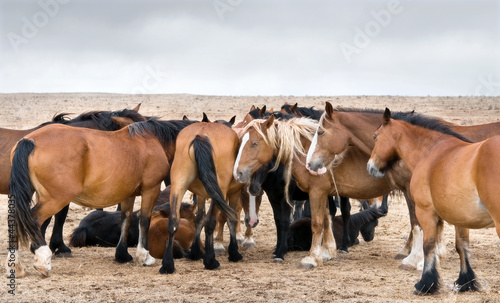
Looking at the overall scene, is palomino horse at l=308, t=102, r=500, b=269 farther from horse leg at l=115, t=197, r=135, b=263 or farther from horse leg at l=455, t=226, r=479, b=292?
horse leg at l=115, t=197, r=135, b=263

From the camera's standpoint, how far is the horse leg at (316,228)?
7.66 meters

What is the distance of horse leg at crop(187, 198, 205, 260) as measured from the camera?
7.98 metres

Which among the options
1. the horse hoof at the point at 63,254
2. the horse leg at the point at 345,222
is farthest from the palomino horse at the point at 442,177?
the horse hoof at the point at 63,254

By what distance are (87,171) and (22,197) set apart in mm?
814

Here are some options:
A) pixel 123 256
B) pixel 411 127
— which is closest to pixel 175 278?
pixel 123 256

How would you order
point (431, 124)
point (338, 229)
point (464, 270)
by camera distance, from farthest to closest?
point (338, 229) < point (431, 124) < point (464, 270)

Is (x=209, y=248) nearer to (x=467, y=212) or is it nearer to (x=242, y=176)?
(x=242, y=176)

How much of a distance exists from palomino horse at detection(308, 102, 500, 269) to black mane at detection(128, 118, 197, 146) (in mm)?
1937

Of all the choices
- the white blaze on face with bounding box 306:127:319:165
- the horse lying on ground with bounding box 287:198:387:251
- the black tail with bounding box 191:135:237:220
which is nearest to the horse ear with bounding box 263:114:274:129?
the white blaze on face with bounding box 306:127:319:165

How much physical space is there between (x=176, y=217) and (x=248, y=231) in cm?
242

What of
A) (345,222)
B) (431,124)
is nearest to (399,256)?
(345,222)

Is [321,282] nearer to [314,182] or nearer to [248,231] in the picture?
[314,182]

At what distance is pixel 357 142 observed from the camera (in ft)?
25.9

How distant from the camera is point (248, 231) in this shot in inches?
368
